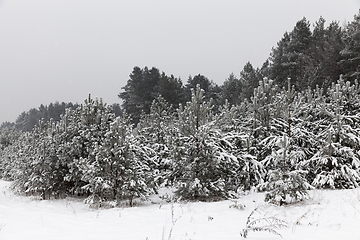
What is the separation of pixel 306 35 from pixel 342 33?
3.54 m

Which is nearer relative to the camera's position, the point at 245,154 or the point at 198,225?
the point at 198,225

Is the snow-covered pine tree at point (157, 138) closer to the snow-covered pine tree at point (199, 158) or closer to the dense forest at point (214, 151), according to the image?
the dense forest at point (214, 151)

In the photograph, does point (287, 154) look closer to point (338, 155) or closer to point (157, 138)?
point (338, 155)

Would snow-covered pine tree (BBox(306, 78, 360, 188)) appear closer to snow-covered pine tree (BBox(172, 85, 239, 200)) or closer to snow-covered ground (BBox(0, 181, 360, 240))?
snow-covered ground (BBox(0, 181, 360, 240))

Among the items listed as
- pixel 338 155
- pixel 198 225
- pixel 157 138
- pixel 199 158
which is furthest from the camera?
pixel 157 138

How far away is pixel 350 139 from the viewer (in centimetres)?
847

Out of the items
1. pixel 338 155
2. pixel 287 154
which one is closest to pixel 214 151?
pixel 287 154

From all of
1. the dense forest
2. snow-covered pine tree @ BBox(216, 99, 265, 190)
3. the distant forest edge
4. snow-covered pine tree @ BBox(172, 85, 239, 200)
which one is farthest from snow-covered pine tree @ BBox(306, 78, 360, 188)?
the distant forest edge

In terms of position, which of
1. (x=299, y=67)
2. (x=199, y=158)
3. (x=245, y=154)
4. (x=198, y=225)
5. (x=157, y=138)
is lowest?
(x=198, y=225)

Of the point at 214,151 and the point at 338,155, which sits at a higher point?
the point at 214,151

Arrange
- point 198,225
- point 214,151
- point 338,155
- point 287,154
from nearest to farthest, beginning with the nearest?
point 198,225 → point 287,154 → point 338,155 → point 214,151

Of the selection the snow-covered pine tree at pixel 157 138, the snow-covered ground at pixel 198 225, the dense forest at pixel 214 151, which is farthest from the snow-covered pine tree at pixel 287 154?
the snow-covered pine tree at pixel 157 138

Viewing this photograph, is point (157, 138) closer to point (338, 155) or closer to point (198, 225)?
point (338, 155)

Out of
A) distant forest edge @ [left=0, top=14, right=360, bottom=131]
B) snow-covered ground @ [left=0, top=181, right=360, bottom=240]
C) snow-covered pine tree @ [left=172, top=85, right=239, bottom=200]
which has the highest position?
distant forest edge @ [left=0, top=14, right=360, bottom=131]
